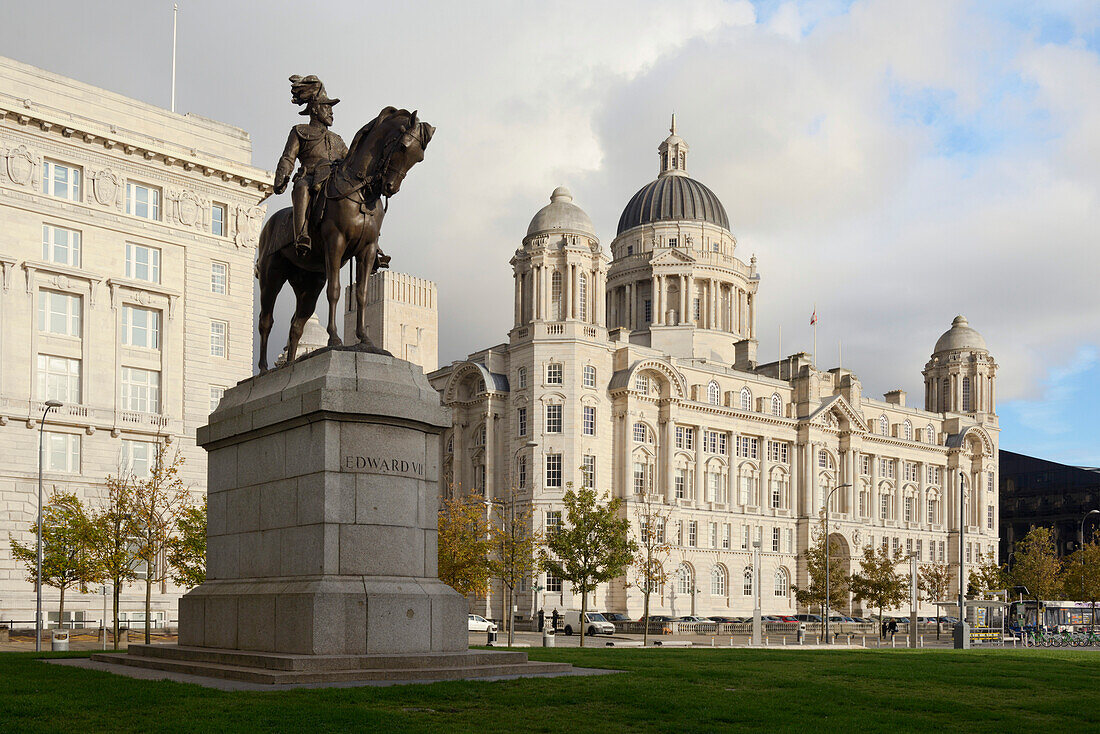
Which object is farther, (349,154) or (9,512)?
(9,512)

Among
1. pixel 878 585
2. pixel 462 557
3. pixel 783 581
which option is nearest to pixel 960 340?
pixel 783 581

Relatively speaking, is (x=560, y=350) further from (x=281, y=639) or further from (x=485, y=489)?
(x=281, y=639)

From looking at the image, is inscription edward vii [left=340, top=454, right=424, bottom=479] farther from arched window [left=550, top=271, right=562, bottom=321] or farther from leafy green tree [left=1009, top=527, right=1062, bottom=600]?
leafy green tree [left=1009, top=527, right=1062, bottom=600]

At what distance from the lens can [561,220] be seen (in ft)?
344

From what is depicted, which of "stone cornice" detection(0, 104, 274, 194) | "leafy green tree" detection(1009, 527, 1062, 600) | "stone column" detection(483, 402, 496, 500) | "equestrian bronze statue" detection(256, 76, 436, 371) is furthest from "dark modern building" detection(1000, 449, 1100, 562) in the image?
"equestrian bronze statue" detection(256, 76, 436, 371)

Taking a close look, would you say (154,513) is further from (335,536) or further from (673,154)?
(673,154)

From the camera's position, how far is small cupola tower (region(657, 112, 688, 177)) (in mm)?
149875

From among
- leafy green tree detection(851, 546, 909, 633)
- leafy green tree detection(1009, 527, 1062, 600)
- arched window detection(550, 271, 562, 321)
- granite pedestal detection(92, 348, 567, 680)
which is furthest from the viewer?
leafy green tree detection(1009, 527, 1062, 600)

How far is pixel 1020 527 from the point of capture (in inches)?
6230

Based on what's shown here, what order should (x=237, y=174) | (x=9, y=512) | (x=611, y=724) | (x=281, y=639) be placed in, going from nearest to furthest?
(x=611, y=724) → (x=281, y=639) → (x=9, y=512) → (x=237, y=174)

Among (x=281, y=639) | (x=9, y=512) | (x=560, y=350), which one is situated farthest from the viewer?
(x=560, y=350)

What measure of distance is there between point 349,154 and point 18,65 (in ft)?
168

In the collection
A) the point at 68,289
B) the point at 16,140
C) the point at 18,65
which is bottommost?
the point at 68,289

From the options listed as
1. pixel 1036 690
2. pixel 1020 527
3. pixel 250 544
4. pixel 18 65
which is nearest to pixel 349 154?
pixel 250 544
